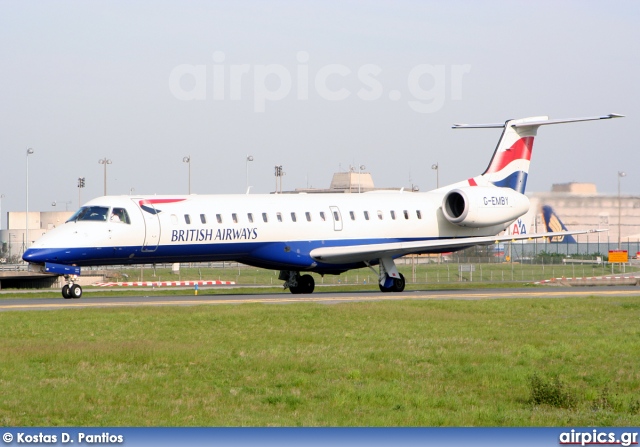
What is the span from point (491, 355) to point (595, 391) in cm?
313

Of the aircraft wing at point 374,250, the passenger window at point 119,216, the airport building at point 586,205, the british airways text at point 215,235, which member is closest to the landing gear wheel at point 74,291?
the passenger window at point 119,216

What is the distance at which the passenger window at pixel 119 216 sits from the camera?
31628 millimetres

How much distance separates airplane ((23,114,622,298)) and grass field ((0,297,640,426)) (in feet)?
22.9

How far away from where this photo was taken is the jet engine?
123 ft

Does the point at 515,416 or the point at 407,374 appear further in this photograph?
the point at 407,374

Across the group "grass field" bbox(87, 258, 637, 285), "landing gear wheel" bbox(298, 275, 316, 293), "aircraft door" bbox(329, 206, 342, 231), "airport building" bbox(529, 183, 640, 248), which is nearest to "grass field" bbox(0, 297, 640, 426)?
"aircraft door" bbox(329, 206, 342, 231)

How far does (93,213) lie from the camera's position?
31.7 metres

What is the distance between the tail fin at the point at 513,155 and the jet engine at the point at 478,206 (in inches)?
54.7

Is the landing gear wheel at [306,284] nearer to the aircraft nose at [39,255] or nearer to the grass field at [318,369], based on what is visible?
the aircraft nose at [39,255]

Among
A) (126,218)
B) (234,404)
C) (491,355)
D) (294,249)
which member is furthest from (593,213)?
(234,404)

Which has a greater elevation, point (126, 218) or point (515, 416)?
point (126, 218)

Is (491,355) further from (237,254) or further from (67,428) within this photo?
(237,254)

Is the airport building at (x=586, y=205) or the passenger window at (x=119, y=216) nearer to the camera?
the passenger window at (x=119, y=216)

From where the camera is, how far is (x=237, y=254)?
112ft
